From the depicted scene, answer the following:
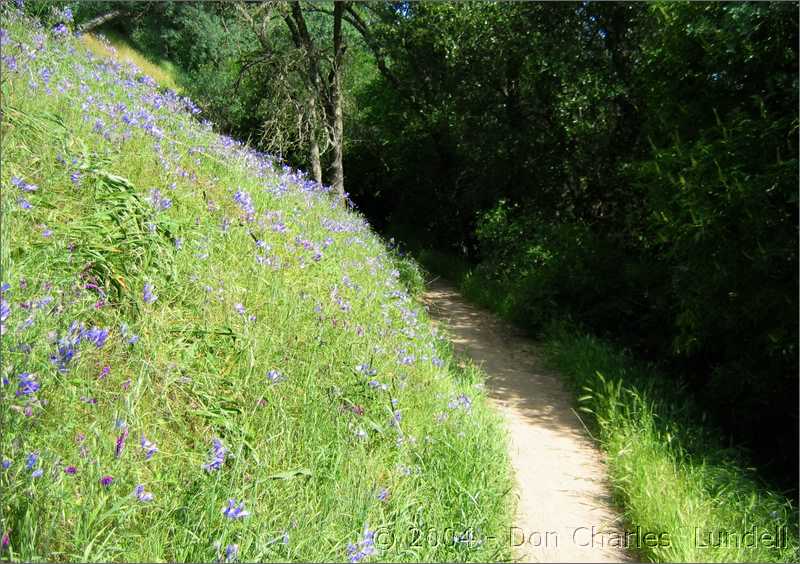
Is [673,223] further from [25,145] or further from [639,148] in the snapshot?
[25,145]

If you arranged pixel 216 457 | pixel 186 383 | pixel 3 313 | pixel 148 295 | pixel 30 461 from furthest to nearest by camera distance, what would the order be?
1. pixel 148 295
2. pixel 186 383
3. pixel 216 457
4. pixel 3 313
5. pixel 30 461

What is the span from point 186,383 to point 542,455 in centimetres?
311

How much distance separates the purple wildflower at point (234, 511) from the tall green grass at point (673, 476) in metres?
2.12

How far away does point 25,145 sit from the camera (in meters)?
3.69

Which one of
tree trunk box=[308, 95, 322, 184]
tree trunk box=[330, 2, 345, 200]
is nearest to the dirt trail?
tree trunk box=[308, 95, 322, 184]

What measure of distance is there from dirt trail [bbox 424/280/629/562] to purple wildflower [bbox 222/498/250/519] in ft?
3.81

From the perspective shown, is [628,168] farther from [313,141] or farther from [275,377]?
[275,377]

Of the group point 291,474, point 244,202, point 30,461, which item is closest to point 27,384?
point 30,461

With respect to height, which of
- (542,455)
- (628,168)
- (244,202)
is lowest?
(542,455)

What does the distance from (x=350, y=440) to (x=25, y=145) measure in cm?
264

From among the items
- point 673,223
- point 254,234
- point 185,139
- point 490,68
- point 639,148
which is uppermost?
A: point 490,68

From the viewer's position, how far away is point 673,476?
445cm

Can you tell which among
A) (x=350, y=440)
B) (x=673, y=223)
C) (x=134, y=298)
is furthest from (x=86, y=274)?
(x=673, y=223)

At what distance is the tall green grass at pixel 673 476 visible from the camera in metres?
3.55
